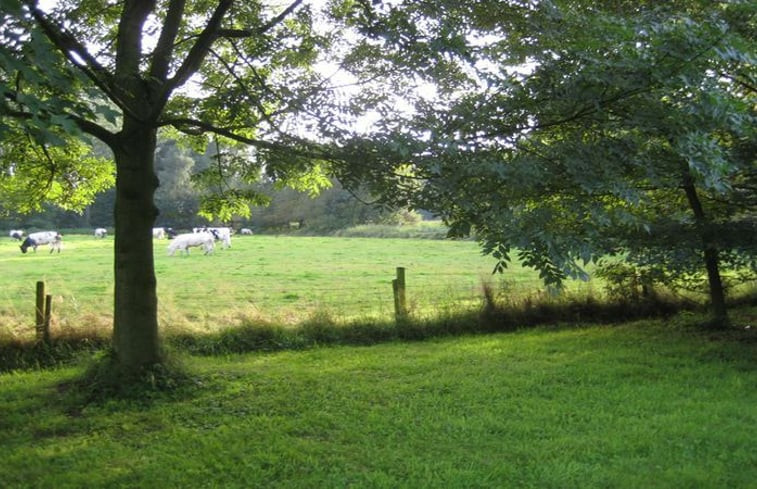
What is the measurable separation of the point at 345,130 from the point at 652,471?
4.14 metres

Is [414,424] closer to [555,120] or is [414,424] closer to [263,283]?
[555,120]

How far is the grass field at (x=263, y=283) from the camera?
457 inches

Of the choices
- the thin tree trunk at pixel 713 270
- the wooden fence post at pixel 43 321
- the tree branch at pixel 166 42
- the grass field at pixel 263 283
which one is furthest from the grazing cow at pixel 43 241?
the thin tree trunk at pixel 713 270

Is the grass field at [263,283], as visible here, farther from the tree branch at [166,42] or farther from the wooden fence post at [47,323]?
the tree branch at [166,42]

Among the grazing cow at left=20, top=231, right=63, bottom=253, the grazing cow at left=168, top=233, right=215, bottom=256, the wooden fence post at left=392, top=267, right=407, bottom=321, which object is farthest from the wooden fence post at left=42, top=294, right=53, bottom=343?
the grazing cow at left=20, top=231, right=63, bottom=253

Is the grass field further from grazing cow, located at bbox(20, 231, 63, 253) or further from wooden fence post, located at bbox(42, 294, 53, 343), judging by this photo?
grazing cow, located at bbox(20, 231, 63, 253)

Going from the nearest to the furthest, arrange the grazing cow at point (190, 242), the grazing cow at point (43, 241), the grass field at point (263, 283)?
the grass field at point (263, 283) < the grazing cow at point (190, 242) < the grazing cow at point (43, 241)

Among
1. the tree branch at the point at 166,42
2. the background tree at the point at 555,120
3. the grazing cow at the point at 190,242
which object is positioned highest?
the tree branch at the point at 166,42

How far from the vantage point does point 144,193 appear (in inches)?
307

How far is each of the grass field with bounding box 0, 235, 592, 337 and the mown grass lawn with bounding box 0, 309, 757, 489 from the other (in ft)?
6.48

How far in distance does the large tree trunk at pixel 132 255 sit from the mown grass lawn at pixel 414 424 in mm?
738

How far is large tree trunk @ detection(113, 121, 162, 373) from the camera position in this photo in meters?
7.68

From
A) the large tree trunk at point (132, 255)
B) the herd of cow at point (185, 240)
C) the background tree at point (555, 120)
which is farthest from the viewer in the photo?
the herd of cow at point (185, 240)

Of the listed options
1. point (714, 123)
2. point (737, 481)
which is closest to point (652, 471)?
point (737, 481)
